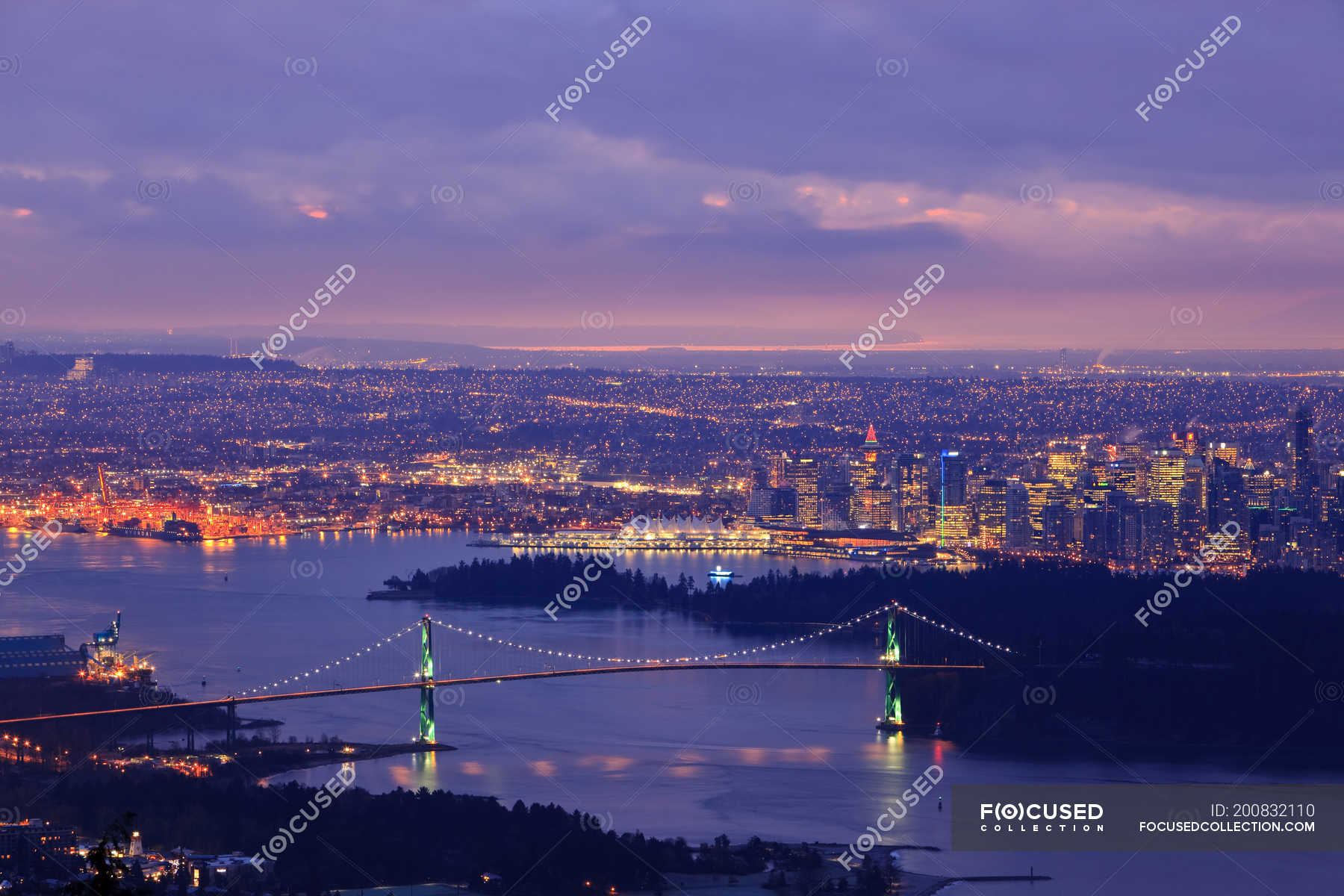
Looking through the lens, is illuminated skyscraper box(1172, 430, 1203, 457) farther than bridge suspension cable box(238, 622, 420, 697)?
Yes

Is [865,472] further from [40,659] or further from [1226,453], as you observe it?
[40,659]

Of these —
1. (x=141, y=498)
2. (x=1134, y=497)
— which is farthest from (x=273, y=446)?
(x=1134, y=497)

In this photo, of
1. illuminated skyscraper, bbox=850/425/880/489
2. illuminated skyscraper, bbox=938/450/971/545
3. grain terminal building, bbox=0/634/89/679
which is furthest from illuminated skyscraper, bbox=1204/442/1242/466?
grain terminal building, bbox=0/634/89/679

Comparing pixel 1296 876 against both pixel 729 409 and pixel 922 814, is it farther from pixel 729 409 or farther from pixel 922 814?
pixel 729 409

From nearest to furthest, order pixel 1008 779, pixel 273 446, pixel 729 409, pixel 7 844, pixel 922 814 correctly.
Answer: pixel 7 844 → pixel 922 814 → pixel 1008 779 → pixel 273 446 → pixel 729 409

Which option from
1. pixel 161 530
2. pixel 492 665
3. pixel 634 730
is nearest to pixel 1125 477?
pixel 161 530

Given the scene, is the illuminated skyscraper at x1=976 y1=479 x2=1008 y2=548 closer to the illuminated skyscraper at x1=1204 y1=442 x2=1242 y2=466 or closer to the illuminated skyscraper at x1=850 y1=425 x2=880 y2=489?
the illuminated skyscraper at x1=850 y1=425 x2=880 y2=489
